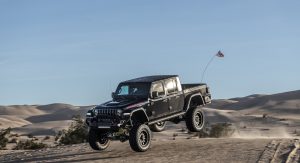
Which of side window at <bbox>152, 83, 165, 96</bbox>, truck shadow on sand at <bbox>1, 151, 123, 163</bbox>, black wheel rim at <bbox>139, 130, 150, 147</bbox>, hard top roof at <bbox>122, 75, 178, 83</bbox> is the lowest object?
truck shadow on sand at <bbox>1, 151, 123, 163</bbox>

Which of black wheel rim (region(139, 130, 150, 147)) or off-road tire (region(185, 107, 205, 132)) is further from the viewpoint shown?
off-road tire (region(185, 107, 205, 132))

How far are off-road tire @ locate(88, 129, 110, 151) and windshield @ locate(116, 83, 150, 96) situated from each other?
1.54m

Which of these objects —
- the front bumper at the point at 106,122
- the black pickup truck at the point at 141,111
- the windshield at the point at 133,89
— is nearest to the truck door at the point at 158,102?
the black pickup truck at the point at 141,111

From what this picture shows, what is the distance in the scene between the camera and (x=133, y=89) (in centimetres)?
1892

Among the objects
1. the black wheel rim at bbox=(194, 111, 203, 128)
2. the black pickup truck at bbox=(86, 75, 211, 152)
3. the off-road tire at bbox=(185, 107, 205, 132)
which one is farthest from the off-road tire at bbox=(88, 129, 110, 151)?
the black wheel rim at bbox=(194, 111, 203, 128)

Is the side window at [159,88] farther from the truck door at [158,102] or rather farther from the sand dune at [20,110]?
the sand dune at [20,110]

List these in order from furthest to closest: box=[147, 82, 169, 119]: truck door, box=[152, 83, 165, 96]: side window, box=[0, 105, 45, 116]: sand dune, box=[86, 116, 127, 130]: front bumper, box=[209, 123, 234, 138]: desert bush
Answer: box=[0, 105, 45, 116]: sand dune < box=[209, 123, 234, 138]: desert bush < box=[152, 83, 165, 96]: side window < box=[147, 82, 169, 119]: truck door < box=[86, 116, 127, 130]: front bumper

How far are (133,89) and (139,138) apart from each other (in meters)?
1.99

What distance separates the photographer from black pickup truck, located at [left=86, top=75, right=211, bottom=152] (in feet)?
57.7

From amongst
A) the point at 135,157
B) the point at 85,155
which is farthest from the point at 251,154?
the point at 85,155

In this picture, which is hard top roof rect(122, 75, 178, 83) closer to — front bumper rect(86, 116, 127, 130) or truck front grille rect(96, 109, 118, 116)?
truck front grille rect(96, 109, 118, 116)

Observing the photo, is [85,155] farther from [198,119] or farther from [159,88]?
[198,119]

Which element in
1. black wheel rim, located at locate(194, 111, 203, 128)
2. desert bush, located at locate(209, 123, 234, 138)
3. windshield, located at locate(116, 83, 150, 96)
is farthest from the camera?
desert bush, located at locate(209, 123, 234, 138)

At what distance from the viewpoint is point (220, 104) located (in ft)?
313
